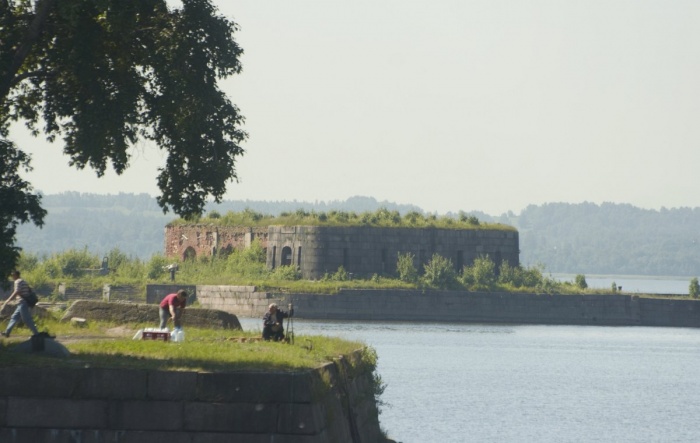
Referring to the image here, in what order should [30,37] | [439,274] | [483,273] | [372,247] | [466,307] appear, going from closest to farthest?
[30,37] < [466,307] < [439,274] < [483,273] < [372,247]

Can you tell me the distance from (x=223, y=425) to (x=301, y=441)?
99cm

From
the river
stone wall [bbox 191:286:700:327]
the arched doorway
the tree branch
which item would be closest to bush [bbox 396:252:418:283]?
stone wall [bbox 191:286:700:327]

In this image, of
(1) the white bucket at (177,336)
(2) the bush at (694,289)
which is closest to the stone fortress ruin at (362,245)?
(2) the bush at (694,289)

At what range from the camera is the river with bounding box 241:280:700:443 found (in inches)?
1458

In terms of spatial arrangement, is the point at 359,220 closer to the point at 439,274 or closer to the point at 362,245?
the point at 362,245

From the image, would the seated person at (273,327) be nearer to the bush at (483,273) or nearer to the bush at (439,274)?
the bush at (439,274)

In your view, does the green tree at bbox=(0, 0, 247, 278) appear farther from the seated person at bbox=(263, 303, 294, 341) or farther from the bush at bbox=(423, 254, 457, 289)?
the bush at bbox=(423, 254, 457, 289)

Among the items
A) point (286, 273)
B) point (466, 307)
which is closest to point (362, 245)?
point (286, 273)

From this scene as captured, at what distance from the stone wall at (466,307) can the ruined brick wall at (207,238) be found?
8.37m

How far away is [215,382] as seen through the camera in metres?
19.1

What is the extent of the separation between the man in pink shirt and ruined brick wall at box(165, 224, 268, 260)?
199 ft

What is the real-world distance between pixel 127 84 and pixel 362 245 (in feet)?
203

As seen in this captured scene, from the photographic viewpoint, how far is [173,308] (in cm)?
2733

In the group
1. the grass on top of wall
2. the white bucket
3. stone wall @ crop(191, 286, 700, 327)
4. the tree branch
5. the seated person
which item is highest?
the grass on top of wall
